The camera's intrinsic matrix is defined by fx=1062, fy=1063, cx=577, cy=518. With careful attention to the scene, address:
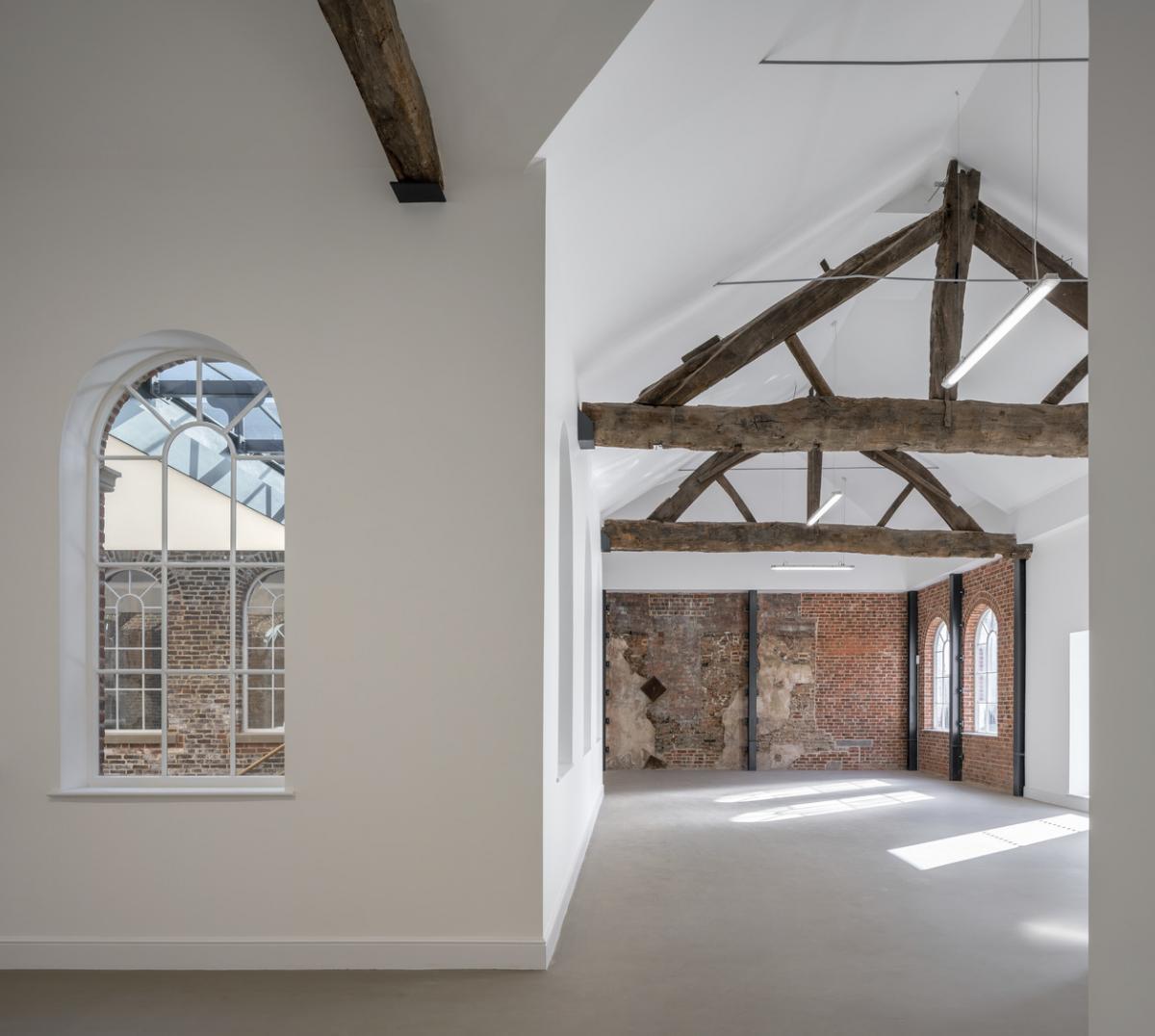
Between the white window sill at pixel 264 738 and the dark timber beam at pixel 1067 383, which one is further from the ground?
the dark timber beam at pixel 1067 383

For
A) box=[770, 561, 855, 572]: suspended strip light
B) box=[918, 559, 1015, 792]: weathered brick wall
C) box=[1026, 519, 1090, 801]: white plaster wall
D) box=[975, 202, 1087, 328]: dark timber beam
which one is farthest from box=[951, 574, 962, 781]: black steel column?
box=[975, 202, 1087, 328]: dark timber beam

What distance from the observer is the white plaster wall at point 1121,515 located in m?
1.97

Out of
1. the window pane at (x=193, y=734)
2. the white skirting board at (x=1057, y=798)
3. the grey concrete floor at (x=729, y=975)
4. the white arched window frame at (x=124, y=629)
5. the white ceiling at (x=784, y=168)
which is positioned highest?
the white ceiling at (x=784, y=168)

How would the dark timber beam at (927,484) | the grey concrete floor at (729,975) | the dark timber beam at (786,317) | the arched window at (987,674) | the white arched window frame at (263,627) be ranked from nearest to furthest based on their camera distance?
the grey concrete floor at (729,975) → the white arched window frame at (263,627) → the dark timber beam at (786,317) → the dark timber beam at (927,484) → the arched window at (987,674)

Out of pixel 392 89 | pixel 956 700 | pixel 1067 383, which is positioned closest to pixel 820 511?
pixel 1067 383

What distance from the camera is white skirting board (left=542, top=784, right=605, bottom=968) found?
4895mm

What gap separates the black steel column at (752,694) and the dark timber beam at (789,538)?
3541 mm

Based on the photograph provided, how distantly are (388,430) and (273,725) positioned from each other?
5.93 feet

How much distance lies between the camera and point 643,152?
5.29 meters

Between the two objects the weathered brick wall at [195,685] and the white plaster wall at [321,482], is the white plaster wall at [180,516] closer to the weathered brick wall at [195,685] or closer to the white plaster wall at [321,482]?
the weathered brick wall at [195,685]

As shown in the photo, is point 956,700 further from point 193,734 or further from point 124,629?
point 124,629

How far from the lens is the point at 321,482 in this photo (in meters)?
4.80

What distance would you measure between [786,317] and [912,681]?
9.80 metres

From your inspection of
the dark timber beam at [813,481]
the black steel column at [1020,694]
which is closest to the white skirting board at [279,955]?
the dark timber beam at [813,481]
